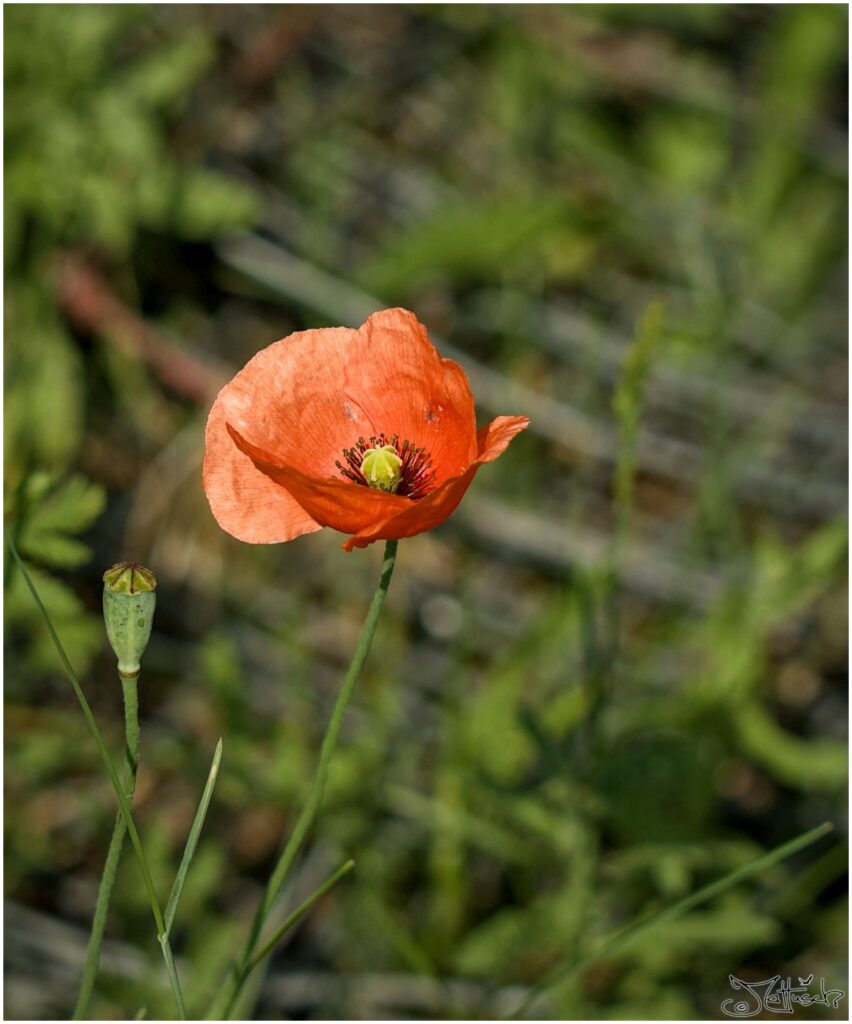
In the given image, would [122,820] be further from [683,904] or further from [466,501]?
[466,501]

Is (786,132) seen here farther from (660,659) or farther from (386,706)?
(386,706)

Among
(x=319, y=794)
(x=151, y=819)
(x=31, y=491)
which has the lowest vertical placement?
(x=151, y=819)

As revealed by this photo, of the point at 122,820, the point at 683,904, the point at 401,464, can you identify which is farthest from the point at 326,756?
the point at 683,904

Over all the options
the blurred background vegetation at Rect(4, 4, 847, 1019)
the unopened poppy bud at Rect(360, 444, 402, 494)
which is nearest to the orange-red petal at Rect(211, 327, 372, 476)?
the unopened poppy bud at Rect(360, 444, 402, 494)

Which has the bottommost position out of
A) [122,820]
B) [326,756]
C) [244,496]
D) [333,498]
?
[122,820]

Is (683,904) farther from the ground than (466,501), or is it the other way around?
(683,904)

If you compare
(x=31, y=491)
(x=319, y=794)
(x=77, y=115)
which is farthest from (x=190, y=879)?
(x=77, y=115)
